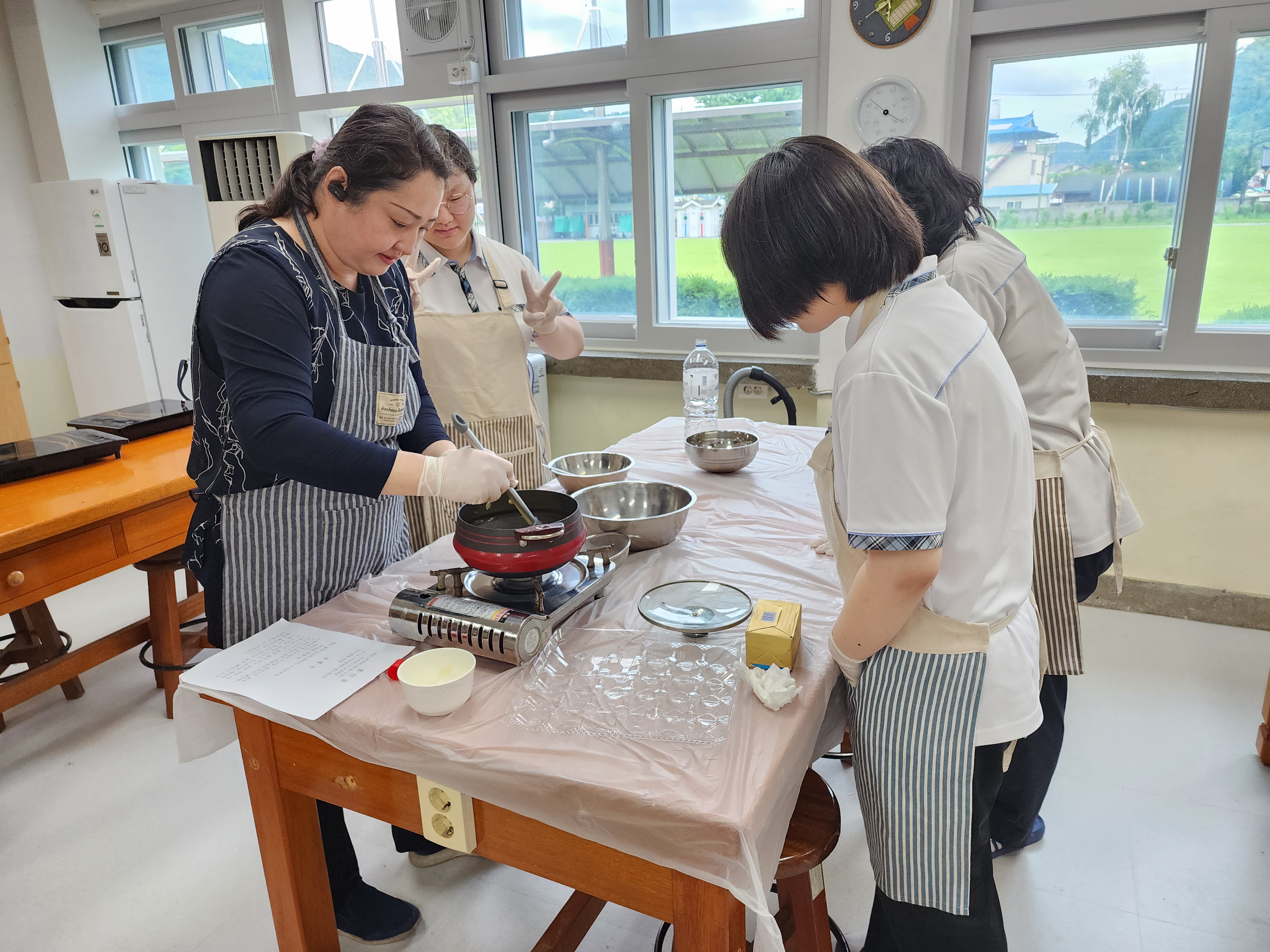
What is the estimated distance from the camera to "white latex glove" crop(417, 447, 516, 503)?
4.12 feet

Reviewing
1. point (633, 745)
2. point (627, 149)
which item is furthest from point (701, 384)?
point (633, 745)

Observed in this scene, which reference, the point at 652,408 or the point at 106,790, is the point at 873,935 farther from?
the point at 652,408

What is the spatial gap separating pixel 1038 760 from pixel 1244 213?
7.28 ft

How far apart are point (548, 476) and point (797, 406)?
1613mm

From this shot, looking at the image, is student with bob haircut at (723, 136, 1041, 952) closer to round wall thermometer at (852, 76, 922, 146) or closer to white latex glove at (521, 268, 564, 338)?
white latex glove at (521, 268, 564, 338)

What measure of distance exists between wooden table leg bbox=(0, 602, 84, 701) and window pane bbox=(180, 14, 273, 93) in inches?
122

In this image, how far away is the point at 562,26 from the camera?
3578mm

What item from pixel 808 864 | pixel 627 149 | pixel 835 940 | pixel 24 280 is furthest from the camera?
pixel 24 280

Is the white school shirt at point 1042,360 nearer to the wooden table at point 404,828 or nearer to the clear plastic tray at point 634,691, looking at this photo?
the clear plastic tray at point 634,691

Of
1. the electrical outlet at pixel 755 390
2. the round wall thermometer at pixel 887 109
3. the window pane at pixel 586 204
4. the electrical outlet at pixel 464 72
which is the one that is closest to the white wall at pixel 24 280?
the electrical outlet at pixel 464 72

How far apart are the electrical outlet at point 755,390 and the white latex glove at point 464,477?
2305 mm

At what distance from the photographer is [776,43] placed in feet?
10.3

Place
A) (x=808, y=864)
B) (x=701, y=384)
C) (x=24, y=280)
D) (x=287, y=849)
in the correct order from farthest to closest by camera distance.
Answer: (x=24, y=280)
(x=701, y=384)
(x=287, y=849)
(x=808, y=864)

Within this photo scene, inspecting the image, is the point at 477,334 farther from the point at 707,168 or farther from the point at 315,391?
the point at 707,168
